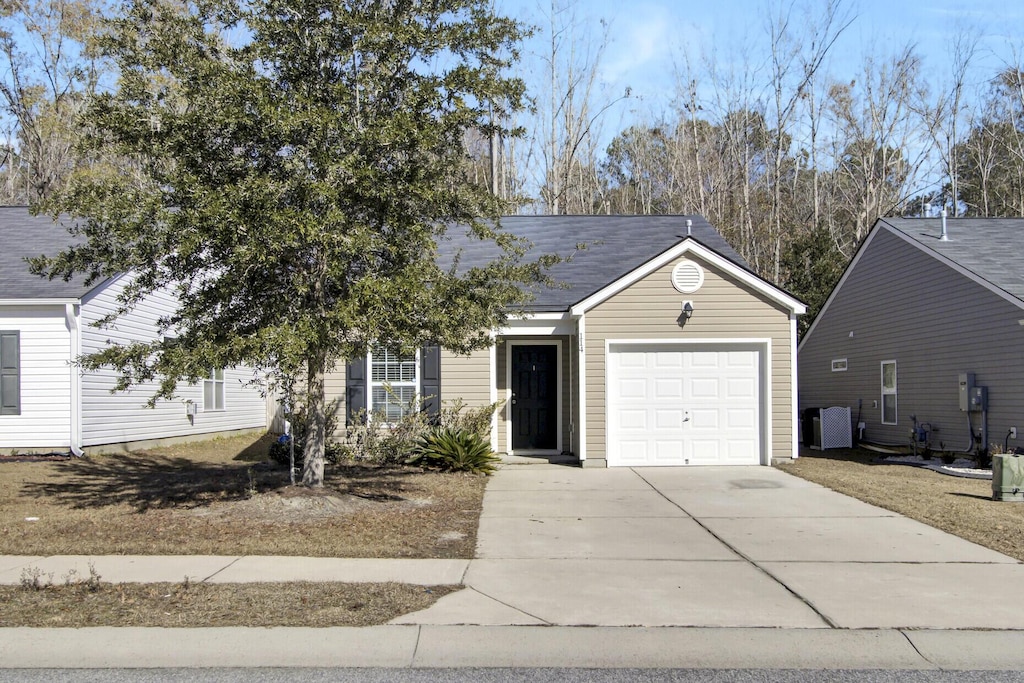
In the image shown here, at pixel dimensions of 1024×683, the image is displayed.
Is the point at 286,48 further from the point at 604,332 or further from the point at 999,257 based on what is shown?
the point at 999,257

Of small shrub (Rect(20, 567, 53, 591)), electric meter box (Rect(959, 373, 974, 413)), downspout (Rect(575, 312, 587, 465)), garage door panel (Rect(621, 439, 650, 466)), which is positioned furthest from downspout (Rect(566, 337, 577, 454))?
small shrub (Rect(20, 567, 53, 591))

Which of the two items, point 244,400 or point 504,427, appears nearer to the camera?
point 504,427

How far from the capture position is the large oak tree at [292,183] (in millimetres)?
8734

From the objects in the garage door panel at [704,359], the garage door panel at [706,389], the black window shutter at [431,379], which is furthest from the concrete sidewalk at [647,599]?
the black window shutter at [431,379]

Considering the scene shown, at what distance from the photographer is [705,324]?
15.0m

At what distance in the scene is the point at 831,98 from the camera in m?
36.0

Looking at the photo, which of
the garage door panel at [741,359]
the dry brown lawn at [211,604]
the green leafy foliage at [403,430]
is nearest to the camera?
the dry brown lawn at [211,604]

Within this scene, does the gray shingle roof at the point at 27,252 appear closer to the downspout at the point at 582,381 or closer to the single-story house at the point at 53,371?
Answer: the single-story house at the point at 53,371


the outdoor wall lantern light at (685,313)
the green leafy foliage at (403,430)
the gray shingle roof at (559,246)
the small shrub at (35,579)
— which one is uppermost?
the gray shingle roof at (559,246)

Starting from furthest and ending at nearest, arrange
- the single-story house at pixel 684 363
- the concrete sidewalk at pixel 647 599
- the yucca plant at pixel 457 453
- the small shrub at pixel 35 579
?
the single-story house at pixel 684 363
the yucca plant at pixel 457 453
the small shrub at pixel 35 579
the concrete sidewalk at pixel 647 599

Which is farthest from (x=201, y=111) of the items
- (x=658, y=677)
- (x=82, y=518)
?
(x=658, y=677)

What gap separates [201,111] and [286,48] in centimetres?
118

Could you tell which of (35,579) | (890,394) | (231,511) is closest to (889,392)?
(890,394)

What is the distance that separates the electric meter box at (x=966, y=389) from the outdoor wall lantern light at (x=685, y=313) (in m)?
5.67
